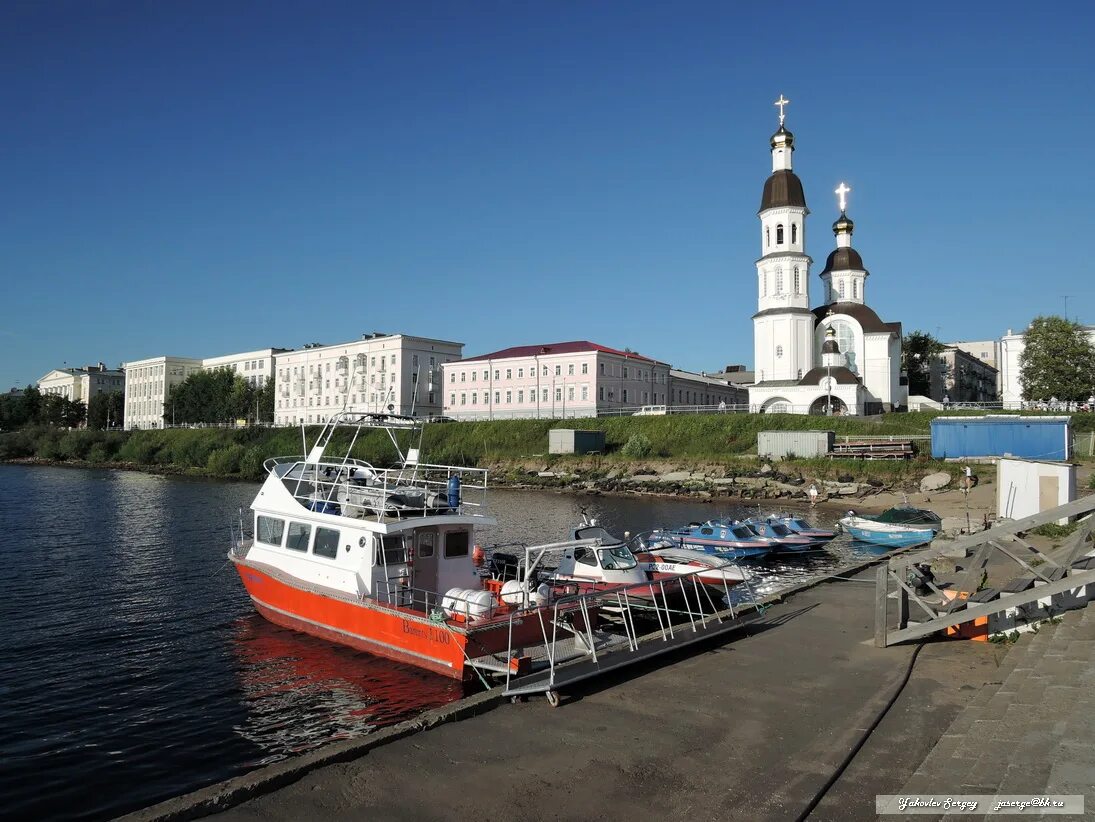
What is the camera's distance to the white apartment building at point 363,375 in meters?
108

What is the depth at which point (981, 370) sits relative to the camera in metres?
127

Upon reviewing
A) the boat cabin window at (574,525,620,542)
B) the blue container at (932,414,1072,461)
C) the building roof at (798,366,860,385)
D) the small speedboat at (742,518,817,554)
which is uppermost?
the building roof at (798,366,860,385)

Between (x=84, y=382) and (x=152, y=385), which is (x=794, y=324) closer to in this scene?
(x=152, y=385)

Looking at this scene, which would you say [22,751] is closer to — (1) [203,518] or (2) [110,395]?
(1) [203,518]

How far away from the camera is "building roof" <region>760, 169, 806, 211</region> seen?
82312 millimetres

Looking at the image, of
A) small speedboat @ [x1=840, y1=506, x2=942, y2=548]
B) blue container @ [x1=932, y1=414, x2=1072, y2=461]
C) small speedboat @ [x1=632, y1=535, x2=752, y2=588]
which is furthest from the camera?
blue container @ [x1=932, y1=414, x2=1072, y2=461]

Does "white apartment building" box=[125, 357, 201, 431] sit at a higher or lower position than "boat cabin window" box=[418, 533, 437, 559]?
higher

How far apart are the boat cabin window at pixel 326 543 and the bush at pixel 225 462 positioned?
77.7 metres

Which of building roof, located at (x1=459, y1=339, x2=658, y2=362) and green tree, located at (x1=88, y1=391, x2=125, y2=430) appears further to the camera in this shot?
green tree, located at (x1=88, y1=391, x2=125, y2=430)

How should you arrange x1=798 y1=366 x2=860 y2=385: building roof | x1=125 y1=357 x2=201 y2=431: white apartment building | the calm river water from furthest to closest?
x1=125 y1=357 x2=201 y2=431: white apartment building
x1=798 y1=366 x2=860 y2=385: building roof
the calm river water

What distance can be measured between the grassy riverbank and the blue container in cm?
265

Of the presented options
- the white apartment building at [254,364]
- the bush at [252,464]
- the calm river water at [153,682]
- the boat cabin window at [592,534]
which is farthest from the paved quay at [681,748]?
the white apartment building at [254,364]

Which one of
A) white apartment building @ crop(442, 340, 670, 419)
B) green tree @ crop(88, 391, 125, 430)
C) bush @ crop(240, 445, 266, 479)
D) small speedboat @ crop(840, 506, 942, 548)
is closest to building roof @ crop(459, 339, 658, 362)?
white apartment building @ crop(442, 340, 670, 419)

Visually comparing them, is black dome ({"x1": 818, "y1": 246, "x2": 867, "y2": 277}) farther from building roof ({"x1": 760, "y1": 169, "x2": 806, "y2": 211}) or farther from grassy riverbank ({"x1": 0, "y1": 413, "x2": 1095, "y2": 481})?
grassy riverbank ({"x1": 0, "y1": 413, "x2": 1095, "y2": 481})
